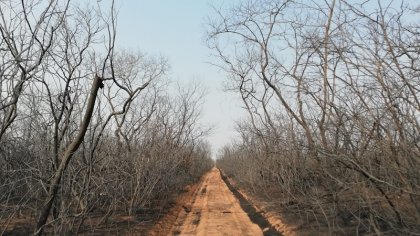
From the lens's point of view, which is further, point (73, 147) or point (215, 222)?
point (215, 222)

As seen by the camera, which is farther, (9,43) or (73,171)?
(73,171)

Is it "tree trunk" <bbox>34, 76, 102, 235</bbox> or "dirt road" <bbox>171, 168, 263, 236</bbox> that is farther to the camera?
"dirt road" <bbox>171, 168, 263, 236</bbox>

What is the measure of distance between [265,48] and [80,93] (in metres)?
9.06

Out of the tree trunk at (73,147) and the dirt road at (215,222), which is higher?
the tree trunk at (73,147)

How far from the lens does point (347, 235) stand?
396 inches

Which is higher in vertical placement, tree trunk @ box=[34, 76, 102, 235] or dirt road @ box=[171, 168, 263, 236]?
tree trunk @ box=[34, 76, 102, 235]

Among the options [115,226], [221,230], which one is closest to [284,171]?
[221,230]

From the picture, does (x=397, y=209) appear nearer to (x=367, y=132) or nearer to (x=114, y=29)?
(x=367, y=132)

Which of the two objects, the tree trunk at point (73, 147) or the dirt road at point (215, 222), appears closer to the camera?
the tree trunk at point (73, 147)

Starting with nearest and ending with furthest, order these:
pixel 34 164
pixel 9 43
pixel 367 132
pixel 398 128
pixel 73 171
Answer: pixel 398 128
pixel 367 132
pixel 9 43
pixel 73 171
pixel 34 164

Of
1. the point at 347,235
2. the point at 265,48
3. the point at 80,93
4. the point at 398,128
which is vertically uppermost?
the point at 265,48

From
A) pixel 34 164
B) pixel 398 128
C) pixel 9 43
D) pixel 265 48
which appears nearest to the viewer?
pixel 398 128

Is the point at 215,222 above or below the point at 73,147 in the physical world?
below

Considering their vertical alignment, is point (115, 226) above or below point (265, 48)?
below
